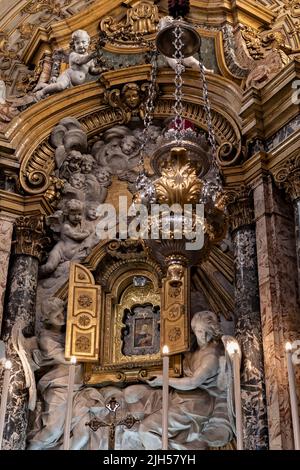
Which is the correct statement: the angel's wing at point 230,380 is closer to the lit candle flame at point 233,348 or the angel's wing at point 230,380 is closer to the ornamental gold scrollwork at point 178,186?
the lit candle flame at point 233,348

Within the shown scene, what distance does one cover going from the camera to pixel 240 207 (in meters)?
8.39

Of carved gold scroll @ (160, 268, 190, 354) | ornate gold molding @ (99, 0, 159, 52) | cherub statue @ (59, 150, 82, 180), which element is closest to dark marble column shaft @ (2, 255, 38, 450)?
cherub statue @ (59, 150, 82, 180)

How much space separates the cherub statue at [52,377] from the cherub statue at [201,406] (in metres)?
0.92

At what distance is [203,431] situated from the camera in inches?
300

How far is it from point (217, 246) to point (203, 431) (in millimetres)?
2074

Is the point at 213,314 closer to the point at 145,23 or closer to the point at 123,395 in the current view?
the point at 123,395

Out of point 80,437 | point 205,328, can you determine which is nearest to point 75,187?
point 205,328

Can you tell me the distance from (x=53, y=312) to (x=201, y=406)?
2.00 m

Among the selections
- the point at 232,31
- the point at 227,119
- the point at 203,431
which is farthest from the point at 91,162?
the point at 203,431

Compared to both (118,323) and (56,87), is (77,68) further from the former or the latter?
(118,323)

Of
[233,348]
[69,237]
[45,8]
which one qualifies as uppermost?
[45,8]

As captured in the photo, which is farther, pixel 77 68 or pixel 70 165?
pixel 77 68

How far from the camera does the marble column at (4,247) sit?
8562 mm

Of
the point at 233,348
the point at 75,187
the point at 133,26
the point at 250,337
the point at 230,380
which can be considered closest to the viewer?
the point at 233,348
